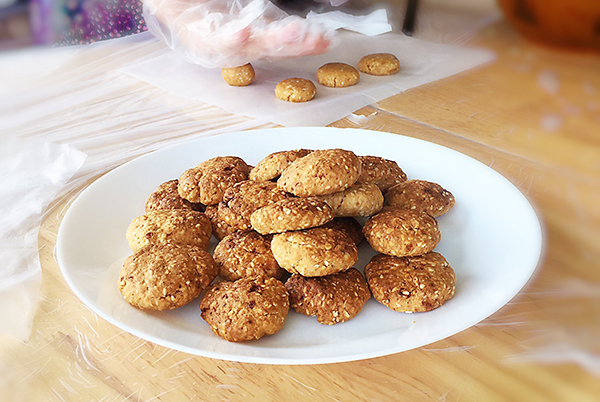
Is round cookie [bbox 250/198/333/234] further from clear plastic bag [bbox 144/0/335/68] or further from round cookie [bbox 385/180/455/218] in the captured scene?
clear plastic bag [bbox 144/0/335/68]

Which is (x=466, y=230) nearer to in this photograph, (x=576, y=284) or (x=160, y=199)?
(x=576, y=284)

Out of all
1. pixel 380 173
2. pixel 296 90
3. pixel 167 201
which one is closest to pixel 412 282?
pixel 380 173

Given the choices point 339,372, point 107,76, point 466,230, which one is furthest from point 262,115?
point 339,372

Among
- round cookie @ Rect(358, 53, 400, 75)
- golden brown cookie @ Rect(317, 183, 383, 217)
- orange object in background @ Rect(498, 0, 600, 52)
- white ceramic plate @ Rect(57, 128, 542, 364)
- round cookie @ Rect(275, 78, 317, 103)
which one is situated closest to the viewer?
orange object in background @ Rect(498, 0, 600, 52)

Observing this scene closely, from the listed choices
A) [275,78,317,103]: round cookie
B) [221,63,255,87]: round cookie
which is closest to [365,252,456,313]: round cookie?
[275,78,317,103]: round cookie

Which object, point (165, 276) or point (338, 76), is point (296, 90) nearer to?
point (338, 76)

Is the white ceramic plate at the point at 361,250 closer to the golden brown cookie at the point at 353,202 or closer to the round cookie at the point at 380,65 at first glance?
the golden brown cookie at the point at 353,202

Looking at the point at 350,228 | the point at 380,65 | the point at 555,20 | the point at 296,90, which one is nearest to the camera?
the point at 555,20
